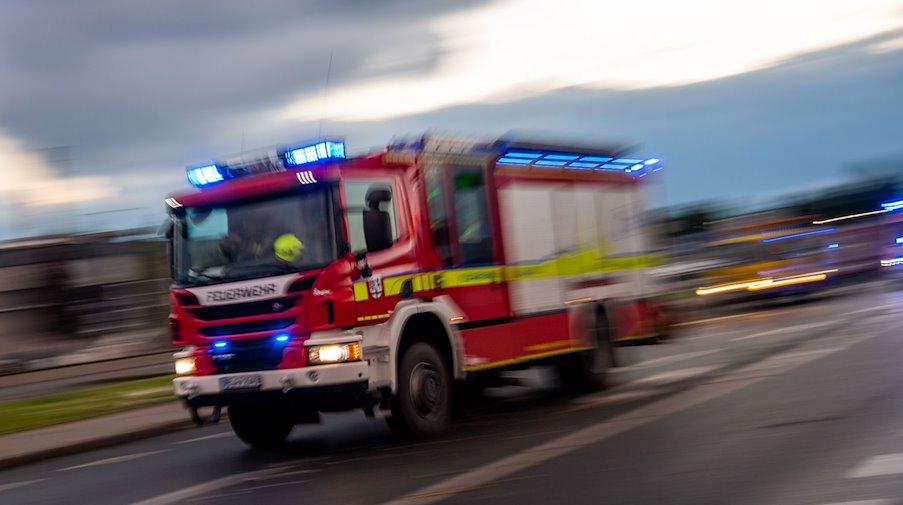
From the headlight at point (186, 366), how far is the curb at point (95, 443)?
250cm

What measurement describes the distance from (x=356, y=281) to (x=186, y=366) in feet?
6.10

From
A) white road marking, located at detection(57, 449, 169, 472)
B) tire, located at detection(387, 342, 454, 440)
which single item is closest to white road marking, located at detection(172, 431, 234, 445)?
white road marking, located at detection(57, 449, 169, 472)

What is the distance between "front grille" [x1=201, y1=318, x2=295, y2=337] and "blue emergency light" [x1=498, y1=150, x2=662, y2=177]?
10.9ft

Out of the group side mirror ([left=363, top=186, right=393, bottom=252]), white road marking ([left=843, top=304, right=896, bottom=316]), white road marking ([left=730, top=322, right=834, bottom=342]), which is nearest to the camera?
side mirror ([left=363, top=186, right=393, bottom=252])

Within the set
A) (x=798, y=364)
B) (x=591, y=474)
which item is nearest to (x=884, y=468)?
(x=591, y=474)

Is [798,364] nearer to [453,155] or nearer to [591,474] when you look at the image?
[453,155]

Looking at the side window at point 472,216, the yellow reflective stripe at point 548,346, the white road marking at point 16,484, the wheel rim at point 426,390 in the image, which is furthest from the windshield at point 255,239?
the yellow reflective stripe at point 548,346

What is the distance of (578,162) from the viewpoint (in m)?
14.1

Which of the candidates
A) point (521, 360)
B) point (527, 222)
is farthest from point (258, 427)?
point (527, 222)

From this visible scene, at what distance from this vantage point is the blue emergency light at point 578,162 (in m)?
12.8

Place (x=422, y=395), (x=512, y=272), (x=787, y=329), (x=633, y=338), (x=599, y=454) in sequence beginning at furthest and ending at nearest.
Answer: (x=787, y=329) → (x=633, y=338) → (x=512, y=272) → (x=422, y=395) → (x=599, y=454)

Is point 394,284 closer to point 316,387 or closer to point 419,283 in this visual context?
point 419,283

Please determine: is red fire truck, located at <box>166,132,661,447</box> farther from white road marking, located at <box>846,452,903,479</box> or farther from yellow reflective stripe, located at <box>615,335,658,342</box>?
white road marking, located at <box>846,452,903,479</box>

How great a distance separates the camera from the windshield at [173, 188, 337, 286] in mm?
10125
